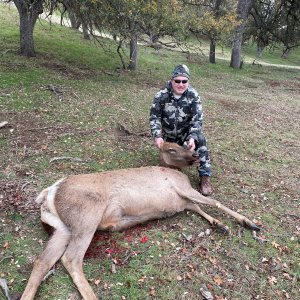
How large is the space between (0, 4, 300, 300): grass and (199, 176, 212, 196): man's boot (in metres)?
0.15

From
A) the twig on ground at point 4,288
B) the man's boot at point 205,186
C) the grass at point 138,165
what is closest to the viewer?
the twig on ground at point 4,288

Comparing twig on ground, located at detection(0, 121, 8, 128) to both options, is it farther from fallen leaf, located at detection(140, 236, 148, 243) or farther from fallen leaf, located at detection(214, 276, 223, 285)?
fallen leaf, located at detection(214, 276, 223, 285)

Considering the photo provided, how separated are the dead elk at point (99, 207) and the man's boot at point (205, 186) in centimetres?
51

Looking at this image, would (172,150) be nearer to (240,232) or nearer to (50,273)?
(240,232)

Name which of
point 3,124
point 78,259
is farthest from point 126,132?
point 78,259

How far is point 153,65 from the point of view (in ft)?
53.8

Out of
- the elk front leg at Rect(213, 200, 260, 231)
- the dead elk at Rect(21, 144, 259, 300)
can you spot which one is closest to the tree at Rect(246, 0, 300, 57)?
the elk front leg at Rect(213, 200, 260, 231)

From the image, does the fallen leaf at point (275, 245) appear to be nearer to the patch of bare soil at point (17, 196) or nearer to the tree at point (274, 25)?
the patch of bare soil at point (17, 196)

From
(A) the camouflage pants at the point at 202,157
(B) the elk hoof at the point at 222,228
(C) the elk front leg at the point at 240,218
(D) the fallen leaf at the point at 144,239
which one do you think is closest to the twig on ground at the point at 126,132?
(A) the camouflage pants at the point at 202,157

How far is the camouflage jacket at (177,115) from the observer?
5523 millimetres

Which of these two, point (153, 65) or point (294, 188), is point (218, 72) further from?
point (294, 188)

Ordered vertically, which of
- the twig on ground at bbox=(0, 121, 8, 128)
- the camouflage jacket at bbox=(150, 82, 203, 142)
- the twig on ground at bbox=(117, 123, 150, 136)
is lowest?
the twig on ground at bbox=(117, 123, 150, 136)

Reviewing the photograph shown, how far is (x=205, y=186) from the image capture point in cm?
527

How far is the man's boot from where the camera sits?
17.1 feet
